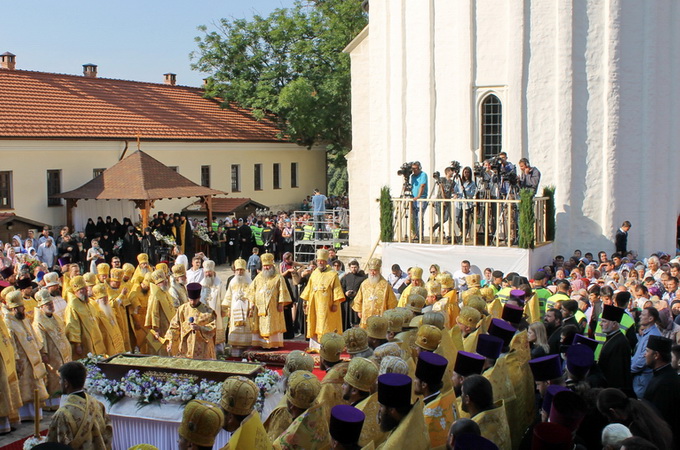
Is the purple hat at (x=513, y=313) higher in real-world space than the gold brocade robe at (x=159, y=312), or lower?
higher

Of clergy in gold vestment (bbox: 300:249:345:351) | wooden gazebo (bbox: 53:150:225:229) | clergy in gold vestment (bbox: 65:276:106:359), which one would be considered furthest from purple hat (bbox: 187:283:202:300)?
wooden gazebo (bbox: 53:150:225:229)

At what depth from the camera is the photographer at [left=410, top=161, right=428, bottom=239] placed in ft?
56.1

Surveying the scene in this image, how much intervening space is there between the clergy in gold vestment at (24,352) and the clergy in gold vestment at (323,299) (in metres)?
4.89

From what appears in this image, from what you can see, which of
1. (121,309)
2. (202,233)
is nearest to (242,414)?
(121,309)

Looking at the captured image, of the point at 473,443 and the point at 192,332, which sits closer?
the point at 473,443

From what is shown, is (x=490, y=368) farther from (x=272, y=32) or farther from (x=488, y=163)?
(x=272, y=32)

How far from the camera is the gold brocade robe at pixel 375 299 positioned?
43.2ft

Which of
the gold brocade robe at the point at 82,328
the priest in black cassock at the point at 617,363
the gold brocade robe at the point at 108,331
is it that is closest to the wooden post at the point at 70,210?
the gold brocade robe at the point at 108,331

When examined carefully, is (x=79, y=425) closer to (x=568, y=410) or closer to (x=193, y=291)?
(x=568, y=410)

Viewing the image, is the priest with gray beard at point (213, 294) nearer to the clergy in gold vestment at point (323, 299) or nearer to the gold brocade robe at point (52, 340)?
the clergy in gold vestment at point (323, 299)

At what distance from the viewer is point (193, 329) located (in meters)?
10.6

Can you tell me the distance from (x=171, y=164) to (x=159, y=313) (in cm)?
2094

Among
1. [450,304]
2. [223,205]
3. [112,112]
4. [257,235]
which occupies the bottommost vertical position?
[450,304]

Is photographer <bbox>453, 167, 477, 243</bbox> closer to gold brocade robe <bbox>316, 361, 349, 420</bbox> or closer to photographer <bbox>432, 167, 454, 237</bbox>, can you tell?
photographer <bbox>432, 167, 454, 237</bbox>
